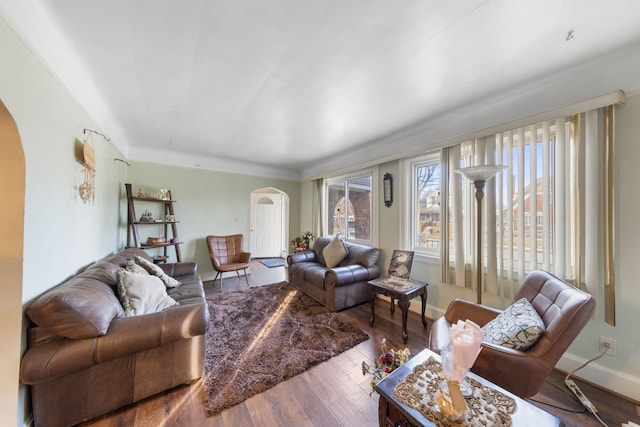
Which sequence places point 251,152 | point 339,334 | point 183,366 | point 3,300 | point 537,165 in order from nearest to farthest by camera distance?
point 3,300
point 183,366
point 537,165
point 339,334
point 251,152

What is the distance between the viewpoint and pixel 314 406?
148cm

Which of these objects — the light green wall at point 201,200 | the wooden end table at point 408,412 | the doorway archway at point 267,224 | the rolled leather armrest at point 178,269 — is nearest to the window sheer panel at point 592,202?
the wooden end table at point 408,412

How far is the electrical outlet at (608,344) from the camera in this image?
1602 mm

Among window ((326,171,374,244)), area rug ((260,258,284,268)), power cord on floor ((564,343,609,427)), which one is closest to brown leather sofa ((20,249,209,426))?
power cord on floor ((564,343,609,427))

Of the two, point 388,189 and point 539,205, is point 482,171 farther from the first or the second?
point 388,189

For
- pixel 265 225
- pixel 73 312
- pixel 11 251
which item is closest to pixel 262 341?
pixel 73 312

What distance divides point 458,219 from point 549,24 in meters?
1.65

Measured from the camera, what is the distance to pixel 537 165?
194cm

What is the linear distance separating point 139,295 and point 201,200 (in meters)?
2.83

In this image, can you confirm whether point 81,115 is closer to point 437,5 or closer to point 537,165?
point 437,5

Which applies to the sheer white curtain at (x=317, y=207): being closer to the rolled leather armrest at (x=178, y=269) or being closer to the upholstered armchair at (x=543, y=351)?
the rolled leather armrest at (x=178, y=269)

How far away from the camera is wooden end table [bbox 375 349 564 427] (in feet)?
2.71

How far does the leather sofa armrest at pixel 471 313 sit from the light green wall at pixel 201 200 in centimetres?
398

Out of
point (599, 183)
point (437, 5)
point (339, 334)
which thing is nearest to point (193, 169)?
point (339, 334)
